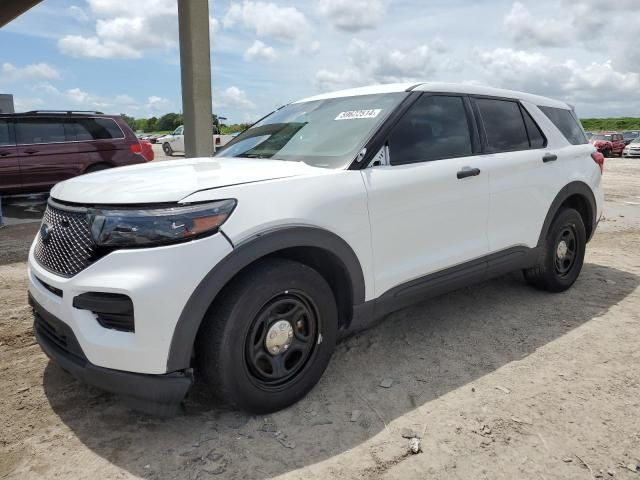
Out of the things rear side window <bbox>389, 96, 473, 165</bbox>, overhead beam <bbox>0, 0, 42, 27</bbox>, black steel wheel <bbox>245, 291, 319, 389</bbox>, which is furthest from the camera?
overhead beam <bbox>0, 0, 42, 27</bbox>

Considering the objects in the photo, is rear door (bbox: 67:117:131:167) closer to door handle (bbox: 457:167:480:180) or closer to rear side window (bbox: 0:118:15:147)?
rear side window (bbox: 0:118:15:147)

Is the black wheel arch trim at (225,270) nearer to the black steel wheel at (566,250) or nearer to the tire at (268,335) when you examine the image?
the tire at (268,335)

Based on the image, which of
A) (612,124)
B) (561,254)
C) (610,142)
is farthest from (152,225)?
(612,124)

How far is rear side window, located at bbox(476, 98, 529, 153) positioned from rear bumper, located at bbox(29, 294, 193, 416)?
2.77m

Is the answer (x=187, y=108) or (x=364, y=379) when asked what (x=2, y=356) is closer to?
(x=364, y=379)

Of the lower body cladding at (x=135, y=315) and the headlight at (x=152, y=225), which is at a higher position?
the headlight at (x=152, y=225)

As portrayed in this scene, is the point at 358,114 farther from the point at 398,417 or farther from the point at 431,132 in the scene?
the point at 398,417

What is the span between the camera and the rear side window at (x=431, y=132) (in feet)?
10.5

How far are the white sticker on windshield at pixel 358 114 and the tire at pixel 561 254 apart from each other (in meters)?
2.02

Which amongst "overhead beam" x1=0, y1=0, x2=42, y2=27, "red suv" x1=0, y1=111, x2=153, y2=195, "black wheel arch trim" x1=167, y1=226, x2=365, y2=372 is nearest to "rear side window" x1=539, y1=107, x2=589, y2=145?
"black wheel arch trim" x1=167, y1=226, x2=365, y2=372

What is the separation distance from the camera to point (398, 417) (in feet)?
8.94

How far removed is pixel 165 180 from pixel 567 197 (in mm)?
3433

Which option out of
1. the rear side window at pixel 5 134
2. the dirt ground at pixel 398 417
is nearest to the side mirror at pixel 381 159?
the dirt ground at pixel 398 417

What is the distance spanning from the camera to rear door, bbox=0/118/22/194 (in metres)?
8.83
